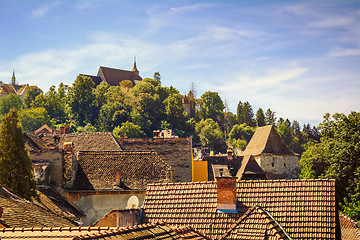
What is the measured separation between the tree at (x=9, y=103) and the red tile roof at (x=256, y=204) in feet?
357

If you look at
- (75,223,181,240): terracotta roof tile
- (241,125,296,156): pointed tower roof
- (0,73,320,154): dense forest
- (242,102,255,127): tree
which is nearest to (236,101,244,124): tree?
(242,102,255,127): tree

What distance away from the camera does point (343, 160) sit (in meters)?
40.7

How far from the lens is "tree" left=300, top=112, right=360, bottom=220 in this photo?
3844cm

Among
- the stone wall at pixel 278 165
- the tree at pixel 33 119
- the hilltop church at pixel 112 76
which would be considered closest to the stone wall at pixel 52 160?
the stone wall at pixel 278 165

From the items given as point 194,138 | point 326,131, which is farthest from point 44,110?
point 326,131

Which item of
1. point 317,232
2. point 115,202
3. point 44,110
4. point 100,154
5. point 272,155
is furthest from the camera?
point 44,110

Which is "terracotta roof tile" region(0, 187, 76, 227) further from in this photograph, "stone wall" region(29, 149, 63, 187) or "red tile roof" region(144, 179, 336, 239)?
"stone wall" region(29, 149, 63, 187)

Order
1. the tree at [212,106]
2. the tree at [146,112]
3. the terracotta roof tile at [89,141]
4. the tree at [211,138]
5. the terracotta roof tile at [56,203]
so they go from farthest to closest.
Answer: the tree at [212,106] < the tree at [211,138] < the tree at [146,112] < the terracotta roof tile at [89,141] < the terracotta roof tile at [56,203]

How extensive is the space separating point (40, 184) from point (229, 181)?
14648 mm

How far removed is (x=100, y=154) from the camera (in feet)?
113

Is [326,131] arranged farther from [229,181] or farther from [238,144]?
[238,144]

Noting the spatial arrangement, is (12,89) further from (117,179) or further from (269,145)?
(117,179)

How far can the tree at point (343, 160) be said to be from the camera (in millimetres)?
38438

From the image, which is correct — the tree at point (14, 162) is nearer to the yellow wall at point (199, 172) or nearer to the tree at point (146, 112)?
the yellow wall at point (199, 172)
